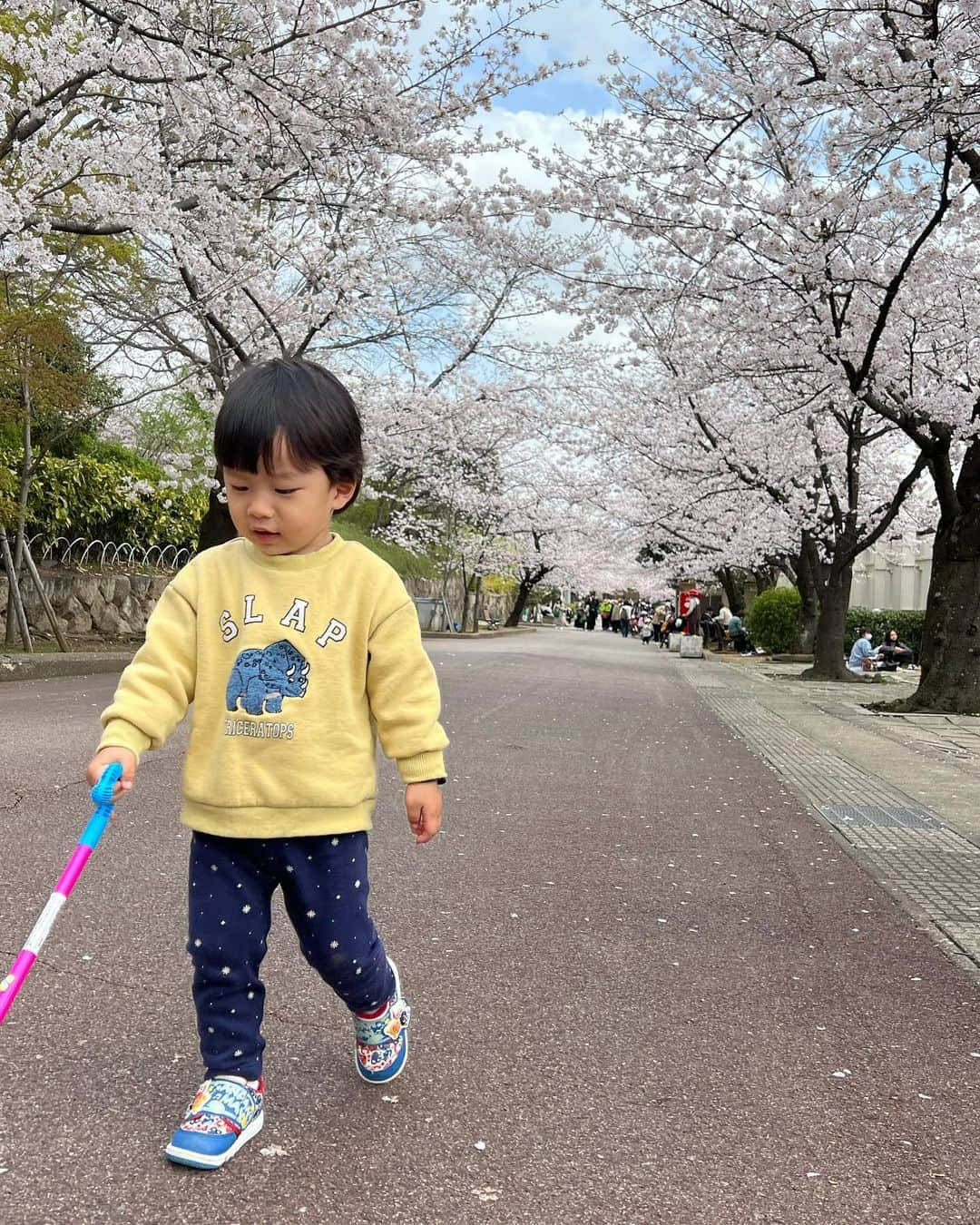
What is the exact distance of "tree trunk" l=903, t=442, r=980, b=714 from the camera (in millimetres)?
13773

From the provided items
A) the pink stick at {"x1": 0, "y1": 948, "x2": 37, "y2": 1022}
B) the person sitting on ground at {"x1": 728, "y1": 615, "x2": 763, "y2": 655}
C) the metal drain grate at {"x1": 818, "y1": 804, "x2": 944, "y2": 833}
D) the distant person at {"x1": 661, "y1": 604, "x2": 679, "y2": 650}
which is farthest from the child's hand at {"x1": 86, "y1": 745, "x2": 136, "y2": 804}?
the distant person at {"x1": 661, "y1": 604, "x2": 679, "y2": 650}

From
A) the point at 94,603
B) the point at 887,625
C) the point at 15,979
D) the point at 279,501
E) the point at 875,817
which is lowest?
the point at 875,817

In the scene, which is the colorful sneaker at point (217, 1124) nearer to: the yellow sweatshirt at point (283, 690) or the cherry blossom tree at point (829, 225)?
the yellow sweatshirt at point (283, 690)

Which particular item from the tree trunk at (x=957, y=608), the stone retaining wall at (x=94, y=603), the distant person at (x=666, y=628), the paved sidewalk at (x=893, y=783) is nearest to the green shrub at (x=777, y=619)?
the distant person at (x=666, y=628)

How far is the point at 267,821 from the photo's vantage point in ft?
7.43

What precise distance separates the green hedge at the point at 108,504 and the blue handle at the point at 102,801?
1259 centimetres

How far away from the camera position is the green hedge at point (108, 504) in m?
15.9

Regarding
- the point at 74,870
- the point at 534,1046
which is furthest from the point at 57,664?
the point at 74,870

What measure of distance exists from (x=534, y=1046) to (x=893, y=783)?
586 cm

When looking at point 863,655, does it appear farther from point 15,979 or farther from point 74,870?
point 15,979

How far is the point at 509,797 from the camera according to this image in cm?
670

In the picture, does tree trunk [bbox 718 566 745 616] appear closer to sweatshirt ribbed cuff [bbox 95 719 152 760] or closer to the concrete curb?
the concrete curb

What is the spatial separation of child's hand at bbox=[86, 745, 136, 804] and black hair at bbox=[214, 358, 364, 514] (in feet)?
1.92

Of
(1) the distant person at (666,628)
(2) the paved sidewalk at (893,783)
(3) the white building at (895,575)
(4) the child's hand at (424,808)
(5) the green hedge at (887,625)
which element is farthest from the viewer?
(1) the distant person at (666,628)
